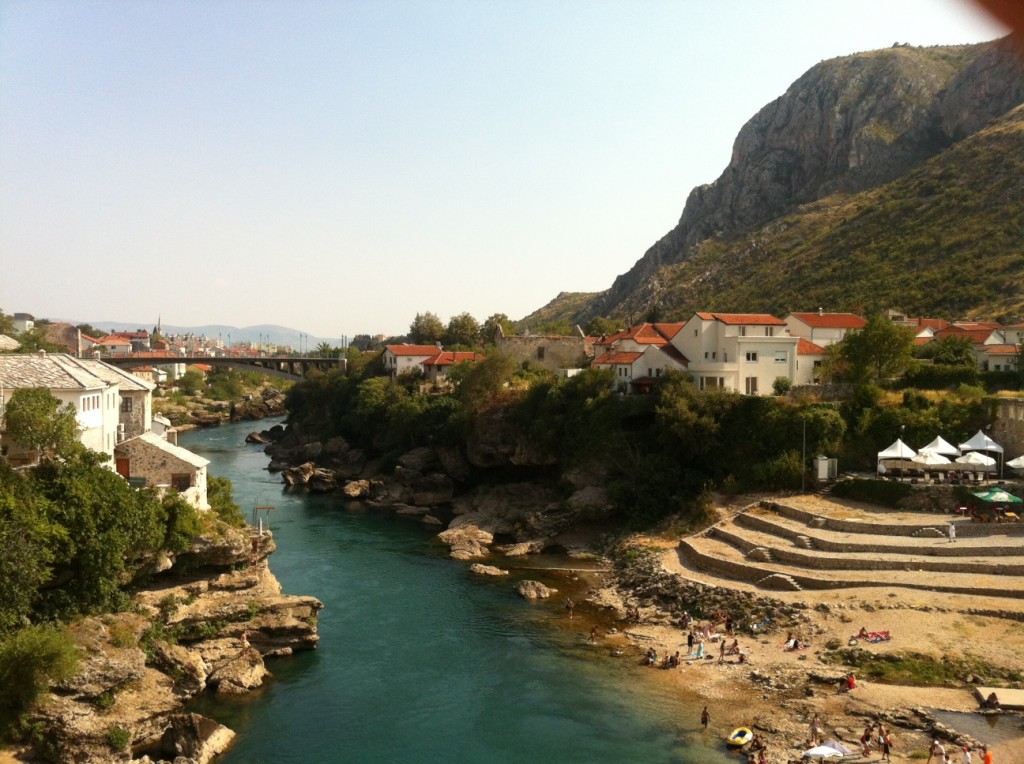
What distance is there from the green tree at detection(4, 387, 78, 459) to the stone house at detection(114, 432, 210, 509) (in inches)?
162

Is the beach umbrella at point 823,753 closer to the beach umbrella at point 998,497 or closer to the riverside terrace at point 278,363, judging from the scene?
the beach umbrella at point 998,497

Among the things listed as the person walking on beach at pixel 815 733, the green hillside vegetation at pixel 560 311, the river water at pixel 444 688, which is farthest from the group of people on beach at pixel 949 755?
the green hillside vegetation at pixel 560 311

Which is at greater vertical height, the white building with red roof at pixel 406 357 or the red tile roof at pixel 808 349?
the red tile roof at pixel 808 349

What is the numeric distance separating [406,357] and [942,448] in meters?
50.7

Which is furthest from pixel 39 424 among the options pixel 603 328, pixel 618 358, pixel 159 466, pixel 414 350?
pixel 603 328

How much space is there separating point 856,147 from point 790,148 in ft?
44.2

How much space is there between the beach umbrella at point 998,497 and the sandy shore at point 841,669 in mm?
6594

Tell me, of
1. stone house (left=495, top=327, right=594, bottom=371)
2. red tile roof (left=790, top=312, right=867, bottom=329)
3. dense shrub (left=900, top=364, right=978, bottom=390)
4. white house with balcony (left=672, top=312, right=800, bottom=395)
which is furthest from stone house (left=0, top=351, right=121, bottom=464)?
red tile roof (left=790, top=312, right=867, bottom=329)

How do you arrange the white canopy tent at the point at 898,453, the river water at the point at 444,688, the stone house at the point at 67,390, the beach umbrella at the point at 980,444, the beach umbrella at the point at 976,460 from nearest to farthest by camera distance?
the river water at the point at 444,688 → the stone house at the point at 67,390 → the beach umbrella at the point at 976,460 → the beach umbrella at the point at 980,444 → the white canopy tent at the point at 898,453

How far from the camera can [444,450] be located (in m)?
60.8

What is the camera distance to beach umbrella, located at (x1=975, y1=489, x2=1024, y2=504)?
34719mm

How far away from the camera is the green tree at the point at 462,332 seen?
92812 millimetres

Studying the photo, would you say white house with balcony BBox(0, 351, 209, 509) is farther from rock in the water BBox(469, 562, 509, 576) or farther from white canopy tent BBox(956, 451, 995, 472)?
white canopy tent BBox(956, 451, 995, 472)

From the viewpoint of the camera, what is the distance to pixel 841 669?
27.4 m
